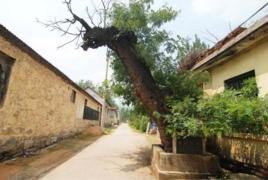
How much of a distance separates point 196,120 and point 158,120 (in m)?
1.20

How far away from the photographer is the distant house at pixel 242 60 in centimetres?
470

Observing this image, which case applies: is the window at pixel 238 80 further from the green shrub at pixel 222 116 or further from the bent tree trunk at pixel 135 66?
the bent tree trunk at pixel 135 66

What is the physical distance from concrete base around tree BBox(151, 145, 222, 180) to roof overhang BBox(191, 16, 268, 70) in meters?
2.71

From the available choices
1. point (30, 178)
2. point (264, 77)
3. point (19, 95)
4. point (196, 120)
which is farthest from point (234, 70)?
point (19, 95)

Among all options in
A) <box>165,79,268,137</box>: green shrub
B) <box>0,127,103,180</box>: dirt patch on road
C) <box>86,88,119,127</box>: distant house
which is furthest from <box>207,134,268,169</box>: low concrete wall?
<box>86,88,119,127</box>: distant house

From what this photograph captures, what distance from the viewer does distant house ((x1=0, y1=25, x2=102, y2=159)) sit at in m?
6.37

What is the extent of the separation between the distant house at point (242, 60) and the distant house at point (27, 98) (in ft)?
19.1

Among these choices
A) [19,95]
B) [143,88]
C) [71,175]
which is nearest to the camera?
[71,175]

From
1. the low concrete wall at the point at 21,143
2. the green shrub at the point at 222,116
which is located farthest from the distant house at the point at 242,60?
the low concrete wall at the point at 21,143

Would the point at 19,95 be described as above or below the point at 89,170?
above

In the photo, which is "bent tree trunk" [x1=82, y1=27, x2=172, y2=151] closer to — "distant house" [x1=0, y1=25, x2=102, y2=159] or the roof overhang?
the roof overhang

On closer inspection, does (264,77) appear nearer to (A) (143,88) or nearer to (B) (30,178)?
(A) (143,88)

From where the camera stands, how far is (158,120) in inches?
208

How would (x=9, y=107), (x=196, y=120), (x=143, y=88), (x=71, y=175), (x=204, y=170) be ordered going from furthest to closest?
(x=9, y=107) → (x=143, y=88) → (x=71, y=175) → (x=204, y=170) → (x=196, y=120)
